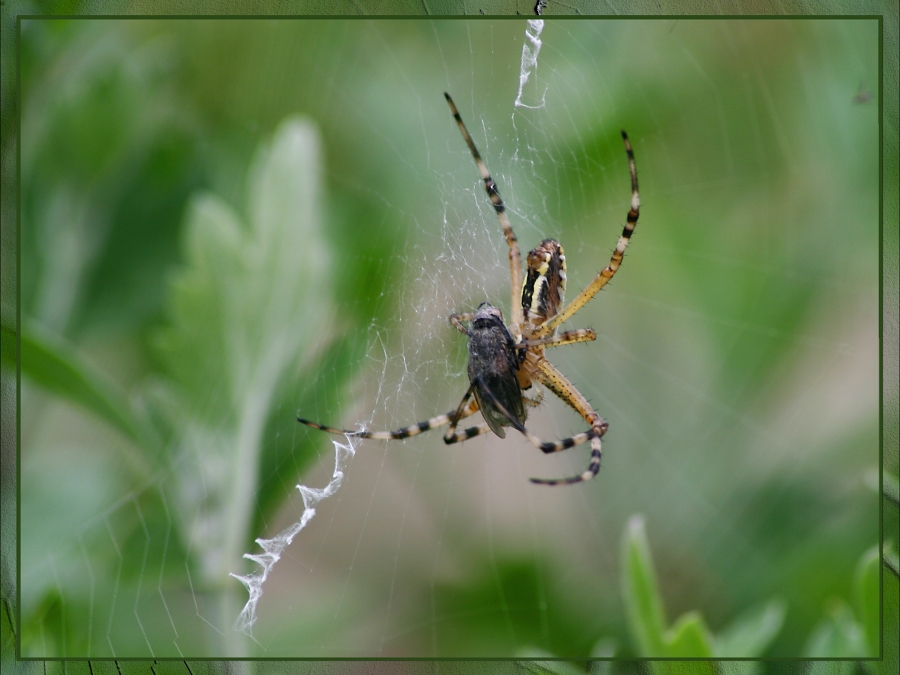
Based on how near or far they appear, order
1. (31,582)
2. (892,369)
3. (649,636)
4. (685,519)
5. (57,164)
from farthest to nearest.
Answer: (685,519)
(57,164)
(892,369)
(31,582)
(649,636)

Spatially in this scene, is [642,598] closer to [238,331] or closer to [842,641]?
[842,641]

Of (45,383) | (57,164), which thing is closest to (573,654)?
(45,383)

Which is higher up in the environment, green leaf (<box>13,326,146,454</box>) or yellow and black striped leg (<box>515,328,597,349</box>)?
yellow and black striped leg (<box>515,328,597,349</box>)

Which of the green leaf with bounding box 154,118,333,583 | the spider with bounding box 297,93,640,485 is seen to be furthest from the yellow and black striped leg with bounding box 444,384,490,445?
the green leaf with bounding box 154,118,333,583

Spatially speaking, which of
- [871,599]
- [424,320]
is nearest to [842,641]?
[871,599]

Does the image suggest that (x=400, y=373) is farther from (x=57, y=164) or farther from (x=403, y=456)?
(x=57, y=164)

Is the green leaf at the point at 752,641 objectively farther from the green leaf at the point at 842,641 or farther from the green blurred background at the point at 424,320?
the green blurred background at the point at 424,320

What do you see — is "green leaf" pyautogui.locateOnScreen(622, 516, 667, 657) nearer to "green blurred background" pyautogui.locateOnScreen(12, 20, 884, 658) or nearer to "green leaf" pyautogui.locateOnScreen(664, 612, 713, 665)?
"green leaf" pyautogui.locateOnScreen(664, 612, 713, 665)
